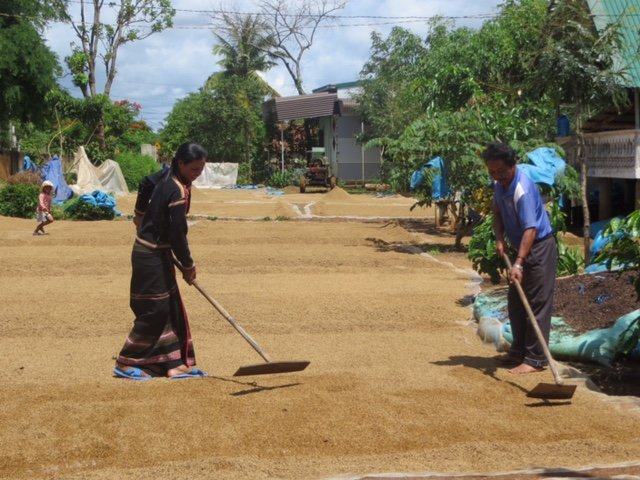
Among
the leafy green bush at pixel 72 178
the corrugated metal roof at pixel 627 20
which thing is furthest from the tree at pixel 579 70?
the leafy green bush at pixel 72 178

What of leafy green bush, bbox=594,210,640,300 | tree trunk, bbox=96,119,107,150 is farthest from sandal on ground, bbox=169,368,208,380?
tree trunk, bbox=96,119,107,150

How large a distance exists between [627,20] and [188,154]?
13.9 metres

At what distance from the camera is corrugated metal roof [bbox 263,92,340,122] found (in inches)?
1528

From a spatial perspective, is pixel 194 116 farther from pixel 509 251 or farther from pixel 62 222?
pixel 509 251

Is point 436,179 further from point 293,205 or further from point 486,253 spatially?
point 293,205

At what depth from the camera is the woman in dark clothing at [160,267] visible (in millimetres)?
6004

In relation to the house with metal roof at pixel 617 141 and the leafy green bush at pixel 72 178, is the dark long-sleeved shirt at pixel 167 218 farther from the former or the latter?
the leafy green bush at pixel 72 178

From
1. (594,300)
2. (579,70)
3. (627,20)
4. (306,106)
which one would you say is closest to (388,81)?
→ (306,106)

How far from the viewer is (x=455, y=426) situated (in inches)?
201

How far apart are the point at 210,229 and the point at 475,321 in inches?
424

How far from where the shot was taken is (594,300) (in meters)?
8.27

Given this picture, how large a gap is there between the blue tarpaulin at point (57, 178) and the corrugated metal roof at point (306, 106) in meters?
13.6

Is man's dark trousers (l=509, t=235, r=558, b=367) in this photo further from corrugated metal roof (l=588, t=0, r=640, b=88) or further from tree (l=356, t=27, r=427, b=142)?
tree (l=356, t=27, r=427, b=142)

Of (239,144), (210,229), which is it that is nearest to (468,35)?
(210,229)
